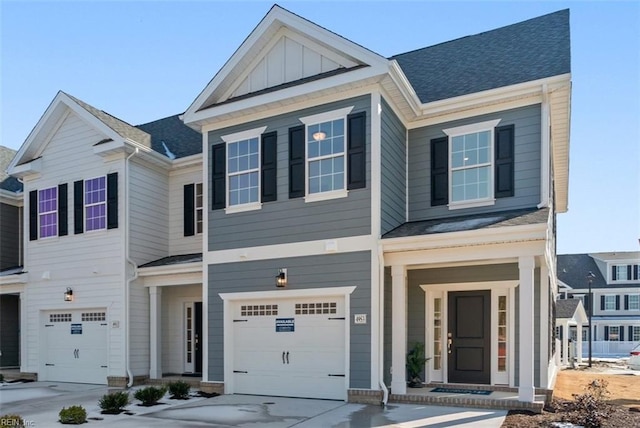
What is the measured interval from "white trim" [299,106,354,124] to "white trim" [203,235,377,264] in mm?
2150

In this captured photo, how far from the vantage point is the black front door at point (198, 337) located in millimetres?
13234

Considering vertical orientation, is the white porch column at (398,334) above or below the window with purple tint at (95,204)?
below

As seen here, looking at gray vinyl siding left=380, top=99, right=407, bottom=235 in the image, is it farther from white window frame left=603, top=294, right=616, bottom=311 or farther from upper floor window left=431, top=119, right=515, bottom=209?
white window frame left=603, top=294, right=616, bottom=311

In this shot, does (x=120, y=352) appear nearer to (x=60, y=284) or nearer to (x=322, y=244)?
(x=60, y=284)

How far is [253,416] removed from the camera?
8.44 m

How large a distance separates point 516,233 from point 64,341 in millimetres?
11788

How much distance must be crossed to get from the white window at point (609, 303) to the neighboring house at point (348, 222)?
1055 inches

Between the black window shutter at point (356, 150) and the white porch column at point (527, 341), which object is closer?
the white porch column at point (527, 341)

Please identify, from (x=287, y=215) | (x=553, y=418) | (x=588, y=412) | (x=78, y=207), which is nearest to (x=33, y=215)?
(x=78, y=207)

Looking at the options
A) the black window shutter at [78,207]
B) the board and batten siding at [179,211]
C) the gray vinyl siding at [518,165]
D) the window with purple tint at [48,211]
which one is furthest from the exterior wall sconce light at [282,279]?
the window with purple tint at [48,211]

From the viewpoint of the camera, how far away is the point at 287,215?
10406mm

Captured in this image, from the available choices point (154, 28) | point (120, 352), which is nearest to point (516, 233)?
point (154, 28)

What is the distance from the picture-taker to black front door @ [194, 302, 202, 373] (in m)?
13.2

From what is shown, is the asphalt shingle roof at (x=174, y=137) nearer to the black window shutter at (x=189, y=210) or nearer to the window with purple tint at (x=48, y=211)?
the black window shutter at (x=189, y=210)
